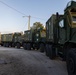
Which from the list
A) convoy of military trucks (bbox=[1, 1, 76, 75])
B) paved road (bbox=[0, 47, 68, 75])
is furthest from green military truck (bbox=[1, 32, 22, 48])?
paved road (bbox=[0, 47, 68, 75])

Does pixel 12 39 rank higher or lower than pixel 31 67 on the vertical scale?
higher

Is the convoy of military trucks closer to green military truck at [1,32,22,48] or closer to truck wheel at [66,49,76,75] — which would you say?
truck wheel at [66,49,76,75]

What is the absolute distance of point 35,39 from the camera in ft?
99.1

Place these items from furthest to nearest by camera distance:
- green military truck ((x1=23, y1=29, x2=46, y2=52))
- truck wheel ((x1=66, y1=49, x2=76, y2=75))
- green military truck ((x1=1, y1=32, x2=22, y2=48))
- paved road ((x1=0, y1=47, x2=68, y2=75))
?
green military truck ((x1=1, y1=32, x2=22, y2=48)) → green military truck ((x1=23, y1=29, x2=46, y2=52)) → paved road ((x1=0, y1=47, x2=68, y2=75)) → truck wheel ((x1=66, y1=49, x2=76, y2=75))

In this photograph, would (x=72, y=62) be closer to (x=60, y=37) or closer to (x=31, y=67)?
(x=31, y=67)

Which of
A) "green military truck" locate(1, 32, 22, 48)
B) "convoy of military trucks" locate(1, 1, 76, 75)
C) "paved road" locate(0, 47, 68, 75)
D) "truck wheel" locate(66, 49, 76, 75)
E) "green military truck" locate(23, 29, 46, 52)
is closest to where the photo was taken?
"truck wheel" locate(66, 49, 76, 75)

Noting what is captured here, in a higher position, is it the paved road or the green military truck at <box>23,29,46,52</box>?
the green military truck at <box>23,29,46,52</box>

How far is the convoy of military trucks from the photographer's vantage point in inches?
357

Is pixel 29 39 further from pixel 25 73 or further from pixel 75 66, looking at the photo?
pixel 75 66

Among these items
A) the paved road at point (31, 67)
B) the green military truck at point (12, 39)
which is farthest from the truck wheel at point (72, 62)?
the green military truck at point (12, 39)

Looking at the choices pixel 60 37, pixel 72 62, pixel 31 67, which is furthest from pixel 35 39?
pixel 72 62

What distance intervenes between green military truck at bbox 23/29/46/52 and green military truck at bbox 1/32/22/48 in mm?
6814

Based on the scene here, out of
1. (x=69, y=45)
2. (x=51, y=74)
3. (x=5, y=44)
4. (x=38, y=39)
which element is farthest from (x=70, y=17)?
(x=5, y=44)

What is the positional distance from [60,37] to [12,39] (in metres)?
32.3
